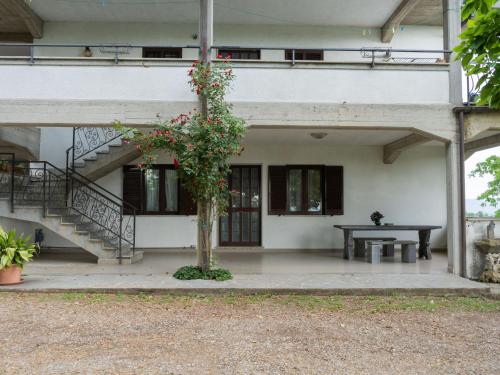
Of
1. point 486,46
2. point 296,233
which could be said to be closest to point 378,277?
point 296,233

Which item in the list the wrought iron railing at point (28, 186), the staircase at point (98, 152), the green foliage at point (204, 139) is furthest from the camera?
the staircase at point (98, 152)

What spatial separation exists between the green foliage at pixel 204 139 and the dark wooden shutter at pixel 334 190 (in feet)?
15.9

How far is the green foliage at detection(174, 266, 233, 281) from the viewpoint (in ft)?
24.2

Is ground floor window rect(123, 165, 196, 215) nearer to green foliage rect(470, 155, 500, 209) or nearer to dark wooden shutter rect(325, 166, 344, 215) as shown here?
dark wooden shutter rect(325, 166, 344, 215)

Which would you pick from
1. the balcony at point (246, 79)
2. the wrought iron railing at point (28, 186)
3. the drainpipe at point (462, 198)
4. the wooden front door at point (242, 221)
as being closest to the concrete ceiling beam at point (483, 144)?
the drainpipe at point (462, 198)

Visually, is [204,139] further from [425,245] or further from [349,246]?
[425,245]

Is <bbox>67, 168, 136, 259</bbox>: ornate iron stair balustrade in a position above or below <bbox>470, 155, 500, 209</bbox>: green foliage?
below

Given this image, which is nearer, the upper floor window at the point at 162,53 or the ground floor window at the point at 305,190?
the upper floor window at the point at 162,53

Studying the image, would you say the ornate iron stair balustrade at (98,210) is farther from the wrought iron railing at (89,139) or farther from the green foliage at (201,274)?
the green foliage at (201,274)

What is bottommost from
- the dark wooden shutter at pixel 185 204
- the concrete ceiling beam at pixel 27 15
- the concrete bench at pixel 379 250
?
the concrete bench at pixel 379 250

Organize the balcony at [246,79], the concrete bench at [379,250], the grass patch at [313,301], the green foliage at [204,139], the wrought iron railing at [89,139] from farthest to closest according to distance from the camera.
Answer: the wrought iron railing at [89,139], the concrete bench at [379,250], the balcony at [246,79], the green foliage at [204,139], the grass patch at [313,301]

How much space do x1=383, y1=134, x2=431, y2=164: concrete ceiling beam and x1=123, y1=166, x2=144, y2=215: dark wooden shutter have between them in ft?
22.6

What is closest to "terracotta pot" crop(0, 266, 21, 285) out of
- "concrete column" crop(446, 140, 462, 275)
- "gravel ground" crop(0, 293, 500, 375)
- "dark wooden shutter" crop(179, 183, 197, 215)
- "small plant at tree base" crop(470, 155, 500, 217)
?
"gravel ground" crop(0, 293, 500, 375)

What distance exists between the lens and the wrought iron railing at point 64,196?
Result: 29.7 ft
